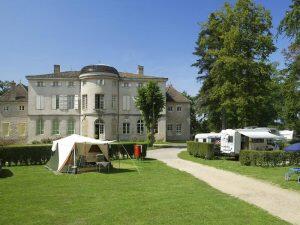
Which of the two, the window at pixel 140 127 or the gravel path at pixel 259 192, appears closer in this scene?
the gravel path at pixel 259 192

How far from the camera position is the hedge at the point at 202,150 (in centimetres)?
2645

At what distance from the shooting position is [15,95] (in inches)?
1997

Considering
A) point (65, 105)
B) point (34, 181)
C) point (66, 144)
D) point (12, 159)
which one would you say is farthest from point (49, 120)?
point (34, 181)

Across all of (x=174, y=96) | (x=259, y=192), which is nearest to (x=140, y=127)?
(x=174, y=96)

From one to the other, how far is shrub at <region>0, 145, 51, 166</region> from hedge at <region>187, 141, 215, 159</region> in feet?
35.0

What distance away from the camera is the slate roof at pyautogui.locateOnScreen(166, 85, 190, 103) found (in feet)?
170

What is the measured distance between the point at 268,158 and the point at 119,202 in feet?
42.8

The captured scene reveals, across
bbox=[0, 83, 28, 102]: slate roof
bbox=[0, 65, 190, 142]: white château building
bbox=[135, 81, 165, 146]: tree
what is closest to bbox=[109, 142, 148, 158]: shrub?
bbox=[135, 81, 165, 146]: tree

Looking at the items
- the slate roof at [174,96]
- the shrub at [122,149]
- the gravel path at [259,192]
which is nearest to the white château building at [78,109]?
the slate roof at [174,96]

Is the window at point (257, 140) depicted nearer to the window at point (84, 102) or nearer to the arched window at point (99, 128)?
the arched window at point (99, 128)

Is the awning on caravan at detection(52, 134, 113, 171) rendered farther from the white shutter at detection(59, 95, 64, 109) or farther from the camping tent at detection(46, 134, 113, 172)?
the white shutter at detection(59, 95, 64, 109)

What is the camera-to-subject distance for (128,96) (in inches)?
1913

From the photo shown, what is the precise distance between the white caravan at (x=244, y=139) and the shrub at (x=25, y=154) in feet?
40.7

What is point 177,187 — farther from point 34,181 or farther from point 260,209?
point 34,181
